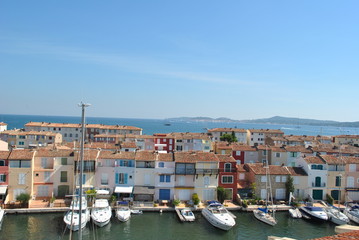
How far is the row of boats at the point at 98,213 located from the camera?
113ft

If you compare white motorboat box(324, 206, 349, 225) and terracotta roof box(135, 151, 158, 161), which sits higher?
terracotta roof box(135, 151, 158, 161)

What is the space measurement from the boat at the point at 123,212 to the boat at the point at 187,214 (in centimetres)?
653

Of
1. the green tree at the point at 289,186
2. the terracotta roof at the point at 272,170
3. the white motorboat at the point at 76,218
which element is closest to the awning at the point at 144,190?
the white motorboat at the point at 76,218

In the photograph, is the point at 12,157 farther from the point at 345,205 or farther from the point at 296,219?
the point at 345,205

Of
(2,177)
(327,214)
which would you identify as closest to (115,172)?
(2,177)

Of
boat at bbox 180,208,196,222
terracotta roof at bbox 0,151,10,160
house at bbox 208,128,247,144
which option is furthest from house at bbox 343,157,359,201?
house at bbox 208,128,247,144

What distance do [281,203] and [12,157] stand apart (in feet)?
120

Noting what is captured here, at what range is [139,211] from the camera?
40.1 meters

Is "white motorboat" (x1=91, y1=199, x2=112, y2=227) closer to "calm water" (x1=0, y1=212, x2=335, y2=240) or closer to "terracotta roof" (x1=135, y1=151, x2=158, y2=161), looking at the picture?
"calm water" (x1=0, y1=212, x2=335, y2=240)

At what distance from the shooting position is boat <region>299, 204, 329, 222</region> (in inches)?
1548

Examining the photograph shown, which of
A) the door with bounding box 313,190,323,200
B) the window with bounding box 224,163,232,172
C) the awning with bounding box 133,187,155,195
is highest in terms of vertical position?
the window with bounding box 224,163,232,172

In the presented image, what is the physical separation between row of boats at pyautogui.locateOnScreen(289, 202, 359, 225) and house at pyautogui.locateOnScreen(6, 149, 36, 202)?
34.0 m

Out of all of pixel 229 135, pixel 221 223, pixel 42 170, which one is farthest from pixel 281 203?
pixel 229 135

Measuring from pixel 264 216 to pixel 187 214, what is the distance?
9.39 m
